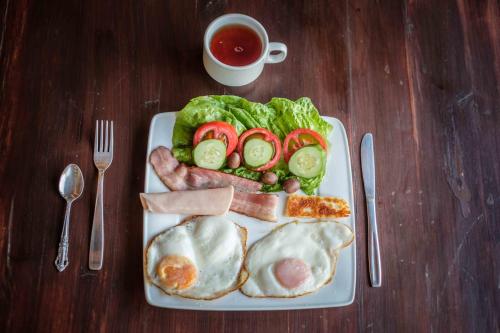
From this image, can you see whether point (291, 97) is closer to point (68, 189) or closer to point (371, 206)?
point (371, 206)

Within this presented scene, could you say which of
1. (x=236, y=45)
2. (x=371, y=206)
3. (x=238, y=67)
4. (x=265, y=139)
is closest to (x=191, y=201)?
(x=265, y=139)

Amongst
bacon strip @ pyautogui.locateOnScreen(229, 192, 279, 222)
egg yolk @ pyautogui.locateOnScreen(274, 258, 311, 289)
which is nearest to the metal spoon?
bacon strip @ pyautogui.locateOnScreen(229, 192, 279, 222)

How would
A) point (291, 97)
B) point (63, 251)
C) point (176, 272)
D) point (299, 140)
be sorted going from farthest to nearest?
point (291, 97) → point (299, 140) → point (63, 251) → point (176, 272)

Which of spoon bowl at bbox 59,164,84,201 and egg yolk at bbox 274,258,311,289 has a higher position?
spoon bowl at bbox 59,164,84,201

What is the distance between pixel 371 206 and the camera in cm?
223

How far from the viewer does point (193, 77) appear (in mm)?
2379

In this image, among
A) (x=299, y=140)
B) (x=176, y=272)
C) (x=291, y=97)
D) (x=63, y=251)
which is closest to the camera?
(x=176, y=272)

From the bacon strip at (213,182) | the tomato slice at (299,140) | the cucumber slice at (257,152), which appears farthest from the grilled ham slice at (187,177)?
the tomato slice at (299,140)

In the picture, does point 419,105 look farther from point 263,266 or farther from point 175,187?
point 175,187

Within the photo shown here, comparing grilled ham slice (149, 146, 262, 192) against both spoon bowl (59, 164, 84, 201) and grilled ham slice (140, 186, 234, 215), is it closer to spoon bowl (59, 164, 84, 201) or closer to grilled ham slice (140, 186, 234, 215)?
grilled ham slice (140, 186, 234, 215)

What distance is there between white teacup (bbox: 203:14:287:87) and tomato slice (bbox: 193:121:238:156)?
11.0 inches

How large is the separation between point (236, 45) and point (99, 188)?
1020mm

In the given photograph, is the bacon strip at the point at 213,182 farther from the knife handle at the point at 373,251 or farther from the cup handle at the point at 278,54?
the cup handle at the point at 278,54

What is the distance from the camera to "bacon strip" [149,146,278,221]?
6.81ft
